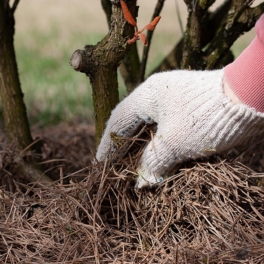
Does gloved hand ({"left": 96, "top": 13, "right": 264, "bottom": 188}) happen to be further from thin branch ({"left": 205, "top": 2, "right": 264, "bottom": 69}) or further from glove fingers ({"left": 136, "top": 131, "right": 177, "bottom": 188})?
thin branch ({"left": 205, "top": 2, "right": 264, "bottom": 69})

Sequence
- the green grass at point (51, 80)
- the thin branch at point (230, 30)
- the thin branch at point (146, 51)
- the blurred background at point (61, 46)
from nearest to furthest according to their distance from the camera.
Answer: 1. the thin branch at point (230, 30)
2. the thin branch at point (146, 51)
3. the green grass at point (51, 80)
4. the blurred background at point (61, 46)

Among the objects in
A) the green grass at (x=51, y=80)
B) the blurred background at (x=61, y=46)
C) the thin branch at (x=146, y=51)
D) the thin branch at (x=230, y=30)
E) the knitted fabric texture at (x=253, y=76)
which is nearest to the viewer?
the knitted fabric texture at (x=253, y=76)

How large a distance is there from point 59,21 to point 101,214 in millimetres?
5095

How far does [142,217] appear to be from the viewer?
1408 mm

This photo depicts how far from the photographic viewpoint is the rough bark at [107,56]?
141 centimetres

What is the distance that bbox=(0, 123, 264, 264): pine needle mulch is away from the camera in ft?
4.17

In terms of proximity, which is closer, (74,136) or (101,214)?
(101,214)

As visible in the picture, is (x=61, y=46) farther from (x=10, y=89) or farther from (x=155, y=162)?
(x=155, y=162)

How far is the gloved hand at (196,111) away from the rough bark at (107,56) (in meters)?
0.12

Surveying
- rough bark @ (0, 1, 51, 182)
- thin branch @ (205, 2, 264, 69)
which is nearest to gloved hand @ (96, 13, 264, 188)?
thin branch @ (205, 2, 264, 69)

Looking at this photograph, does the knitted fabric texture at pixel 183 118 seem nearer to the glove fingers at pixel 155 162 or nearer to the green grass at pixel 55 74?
the glove fingers at pixel 155 162

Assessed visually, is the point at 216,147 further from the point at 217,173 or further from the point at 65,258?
the point at 65,258

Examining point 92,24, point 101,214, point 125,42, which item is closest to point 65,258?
point 101,214

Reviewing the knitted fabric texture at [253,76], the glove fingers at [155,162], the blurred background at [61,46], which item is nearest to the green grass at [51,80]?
the blurred background at [61,46]
